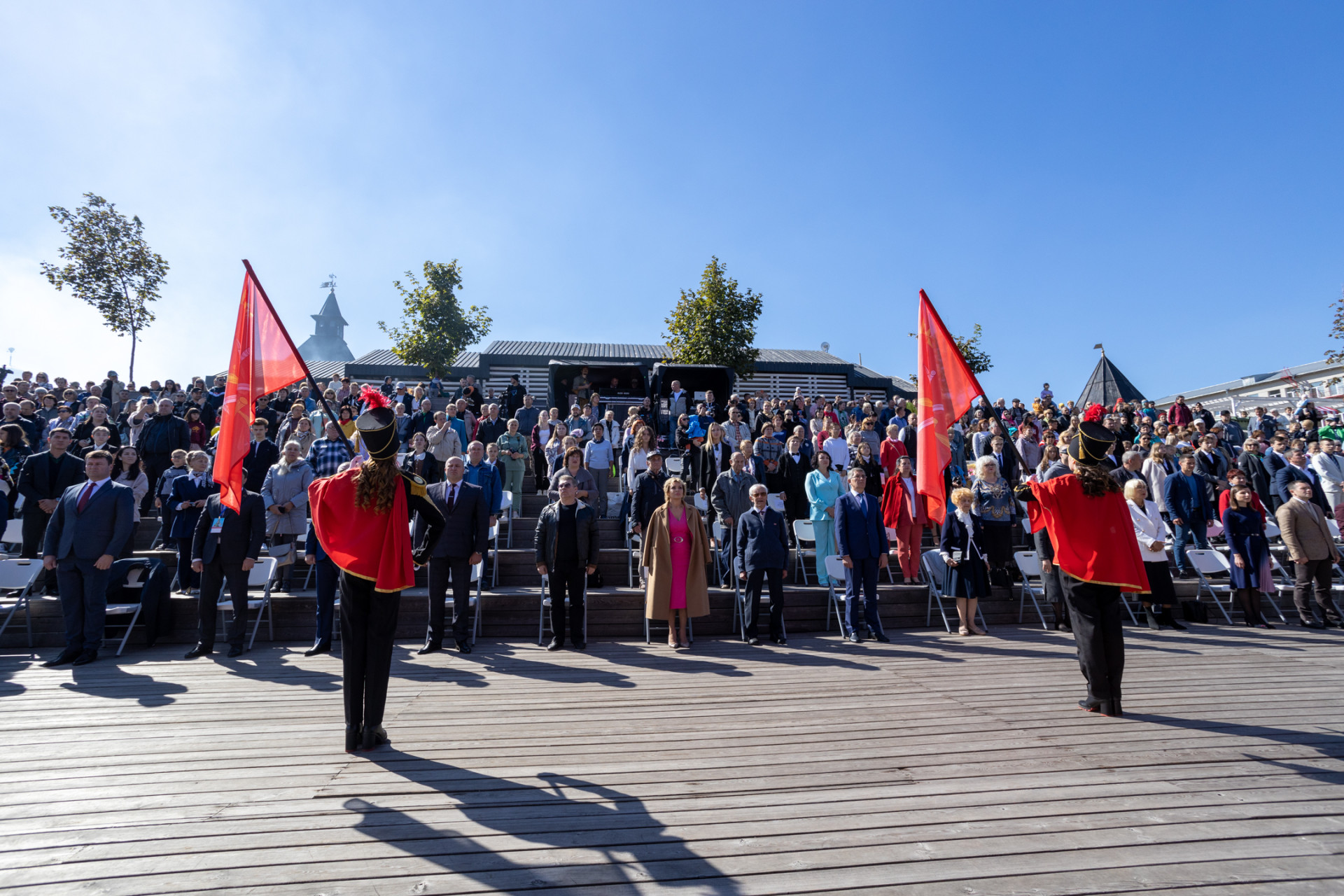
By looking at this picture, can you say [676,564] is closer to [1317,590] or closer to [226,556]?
[226,556]

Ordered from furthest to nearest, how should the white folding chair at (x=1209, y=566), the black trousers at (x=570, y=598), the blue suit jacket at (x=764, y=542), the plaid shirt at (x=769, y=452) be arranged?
the plaid shirt at (x=769, y=452) → the white folding chair at (x=1209, y=566) → the blue suit jacket at (x=764, y=542) → the black trousers at (x=570, y=598)

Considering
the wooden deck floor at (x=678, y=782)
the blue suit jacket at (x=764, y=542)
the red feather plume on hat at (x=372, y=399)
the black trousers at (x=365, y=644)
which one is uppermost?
the red feather plume on hat at (x=372, y=399)

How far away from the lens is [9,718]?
16.1 ft

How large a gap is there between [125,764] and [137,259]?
24925 mm

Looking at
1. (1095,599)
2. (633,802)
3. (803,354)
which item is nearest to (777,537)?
(1095,599)

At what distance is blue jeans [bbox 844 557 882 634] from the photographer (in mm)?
7645

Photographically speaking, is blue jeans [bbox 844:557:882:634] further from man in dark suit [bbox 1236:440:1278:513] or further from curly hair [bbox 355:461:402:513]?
man in dark suit [bbox 1236:440:1278:513]

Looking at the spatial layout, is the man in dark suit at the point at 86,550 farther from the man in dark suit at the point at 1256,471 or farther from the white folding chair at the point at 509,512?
the man in dark suit at the point at 1256,471

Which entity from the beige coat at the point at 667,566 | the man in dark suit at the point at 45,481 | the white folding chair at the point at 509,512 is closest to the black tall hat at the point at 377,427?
the beige coat at the point at 667,566

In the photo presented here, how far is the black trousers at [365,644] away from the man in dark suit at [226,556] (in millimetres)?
3480

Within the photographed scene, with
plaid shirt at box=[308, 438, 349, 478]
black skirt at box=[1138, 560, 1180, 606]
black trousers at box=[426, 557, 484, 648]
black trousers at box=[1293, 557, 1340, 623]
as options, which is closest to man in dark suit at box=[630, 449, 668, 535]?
black trousers at box=[426, 557, 484, 648]

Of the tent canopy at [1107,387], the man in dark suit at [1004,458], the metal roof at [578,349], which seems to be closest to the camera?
the man in dark suit at [1004,458]

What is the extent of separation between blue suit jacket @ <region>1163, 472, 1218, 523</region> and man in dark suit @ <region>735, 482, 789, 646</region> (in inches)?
245

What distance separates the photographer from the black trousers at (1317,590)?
8469mm
